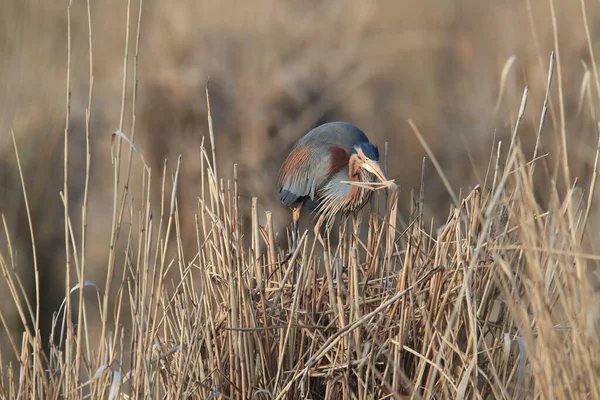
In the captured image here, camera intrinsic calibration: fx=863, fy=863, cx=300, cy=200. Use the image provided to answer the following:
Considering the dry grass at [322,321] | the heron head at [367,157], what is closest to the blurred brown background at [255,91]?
the heron head at [367,157]

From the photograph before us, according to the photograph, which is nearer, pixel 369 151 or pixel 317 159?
pixel 369 151

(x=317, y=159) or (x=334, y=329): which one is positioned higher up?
(x=317, y=159)

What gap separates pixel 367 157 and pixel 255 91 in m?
2.16

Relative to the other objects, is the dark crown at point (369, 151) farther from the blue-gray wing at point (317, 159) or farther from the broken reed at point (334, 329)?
the broken reed at point (334, 329)

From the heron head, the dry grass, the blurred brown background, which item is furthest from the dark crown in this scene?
the blurred brown background

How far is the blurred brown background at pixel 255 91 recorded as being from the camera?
16.0 feet

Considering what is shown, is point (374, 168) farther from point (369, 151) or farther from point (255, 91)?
point (255, 91)

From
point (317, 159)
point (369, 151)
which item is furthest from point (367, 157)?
point (317, 159)

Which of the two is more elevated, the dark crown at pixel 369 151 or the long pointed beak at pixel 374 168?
the dark crown at pixel 369 151

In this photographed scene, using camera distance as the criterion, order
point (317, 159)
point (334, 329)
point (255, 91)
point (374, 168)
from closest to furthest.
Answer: point (334, 329) < point (374, 168) < point (317, 159) < point (255, 91)

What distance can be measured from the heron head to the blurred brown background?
1641 mm

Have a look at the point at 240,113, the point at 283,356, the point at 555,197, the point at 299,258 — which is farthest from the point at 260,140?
the point at 555,197

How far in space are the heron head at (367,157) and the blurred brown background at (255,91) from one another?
1.64 meters

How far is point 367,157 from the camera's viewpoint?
9.87 ft
